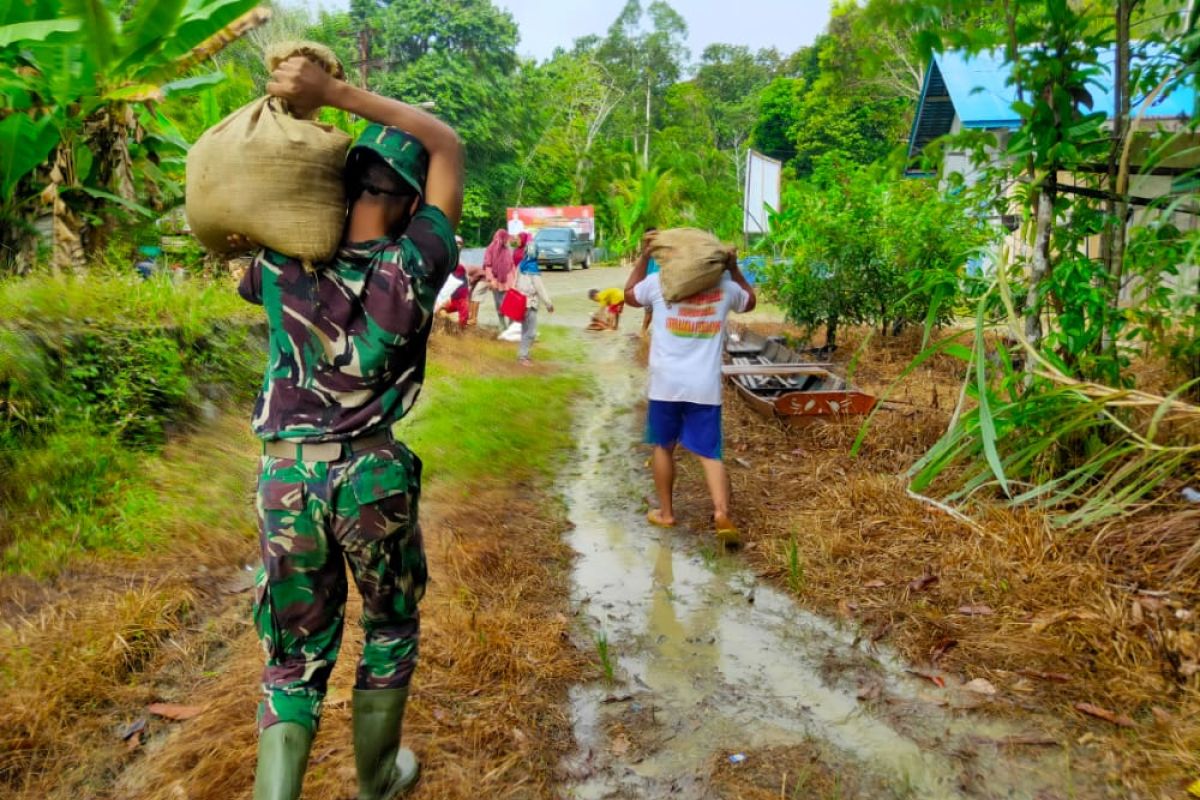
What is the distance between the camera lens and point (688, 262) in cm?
449

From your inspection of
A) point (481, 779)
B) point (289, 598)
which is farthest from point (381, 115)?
point (481, 779)

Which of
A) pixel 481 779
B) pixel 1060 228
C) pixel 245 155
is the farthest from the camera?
pixel 1060 228

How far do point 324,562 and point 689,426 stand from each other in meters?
2.92

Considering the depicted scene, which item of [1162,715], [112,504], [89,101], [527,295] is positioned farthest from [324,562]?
[527,295]

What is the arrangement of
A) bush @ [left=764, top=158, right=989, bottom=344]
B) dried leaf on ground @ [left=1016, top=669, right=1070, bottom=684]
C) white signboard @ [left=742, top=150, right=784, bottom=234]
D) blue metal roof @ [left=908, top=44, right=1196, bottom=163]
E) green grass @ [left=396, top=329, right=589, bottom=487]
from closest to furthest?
dried leaf on ground @ [left=1016, top=669, right=1070, bottom=684] → green grass @ [left=396, top=329, right=589, bottom=487] → bush @ [left=764, top=158, right=989, bottom=344] → white signboard @ [left=742, top=150, right=784, bottom=234] → blue metal roof @ [left=908, top=44, right=1196, bottom=163]

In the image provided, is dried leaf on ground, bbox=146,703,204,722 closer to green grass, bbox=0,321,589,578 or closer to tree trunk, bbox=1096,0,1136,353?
green grass, bbox=0,321,589,578

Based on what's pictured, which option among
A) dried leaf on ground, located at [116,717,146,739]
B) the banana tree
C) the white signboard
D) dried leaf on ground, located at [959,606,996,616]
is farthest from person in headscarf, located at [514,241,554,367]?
dried leaf on ground, located at [116,717,146,739]

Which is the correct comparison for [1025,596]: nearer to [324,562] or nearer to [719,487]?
[719,487]

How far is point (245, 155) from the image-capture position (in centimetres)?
190

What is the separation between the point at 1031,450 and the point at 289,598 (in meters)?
3.47

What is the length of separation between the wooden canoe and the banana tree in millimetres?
4717

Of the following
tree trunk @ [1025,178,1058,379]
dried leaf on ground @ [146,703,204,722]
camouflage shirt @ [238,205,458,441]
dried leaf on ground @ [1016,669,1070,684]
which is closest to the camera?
camouflage shirt @ [238,205,458,441]

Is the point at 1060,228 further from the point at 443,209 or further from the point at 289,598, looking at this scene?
the point at 289,598

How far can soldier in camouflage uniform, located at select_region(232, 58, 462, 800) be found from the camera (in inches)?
79.6
